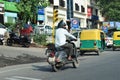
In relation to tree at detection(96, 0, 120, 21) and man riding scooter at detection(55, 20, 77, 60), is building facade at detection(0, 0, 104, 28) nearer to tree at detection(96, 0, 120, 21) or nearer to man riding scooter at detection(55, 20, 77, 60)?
tree at detection(96, 0, 120, 21)

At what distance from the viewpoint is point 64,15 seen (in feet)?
210

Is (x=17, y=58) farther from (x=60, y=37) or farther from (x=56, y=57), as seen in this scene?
(x=56, y=57)

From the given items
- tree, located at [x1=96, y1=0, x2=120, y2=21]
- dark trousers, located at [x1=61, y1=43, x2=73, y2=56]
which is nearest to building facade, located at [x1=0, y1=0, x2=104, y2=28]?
tree, located at [x1=96, y1=0, x2=120, y2=21]

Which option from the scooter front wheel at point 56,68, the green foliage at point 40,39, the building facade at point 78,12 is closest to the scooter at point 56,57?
the scooter front wheel at point 56,68

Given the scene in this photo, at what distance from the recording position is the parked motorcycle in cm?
3232

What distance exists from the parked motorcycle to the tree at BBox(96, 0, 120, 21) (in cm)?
3837

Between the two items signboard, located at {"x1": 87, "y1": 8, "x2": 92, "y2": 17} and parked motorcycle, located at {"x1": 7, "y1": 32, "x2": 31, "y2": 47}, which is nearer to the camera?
parked motorcycle, located at {"x1": 7, "y1": 32, "x2": 31, "y2": 47}

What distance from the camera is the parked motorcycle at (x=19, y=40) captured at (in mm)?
32322

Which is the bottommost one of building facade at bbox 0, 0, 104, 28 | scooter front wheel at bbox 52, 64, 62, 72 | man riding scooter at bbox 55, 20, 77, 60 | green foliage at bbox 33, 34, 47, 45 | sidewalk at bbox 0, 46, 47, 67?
sidewalk at bbox 0, 46, 47, 67

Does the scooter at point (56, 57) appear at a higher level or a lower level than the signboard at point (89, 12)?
lower

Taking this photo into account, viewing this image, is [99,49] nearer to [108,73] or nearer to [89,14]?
[108,73]

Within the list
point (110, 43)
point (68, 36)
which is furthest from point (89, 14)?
point (68, 36)

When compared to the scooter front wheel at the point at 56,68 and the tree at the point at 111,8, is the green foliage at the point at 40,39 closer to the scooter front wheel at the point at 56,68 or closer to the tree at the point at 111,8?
the scooter front wheel at the point at 56,68

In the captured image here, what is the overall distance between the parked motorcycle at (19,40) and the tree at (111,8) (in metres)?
38.4
